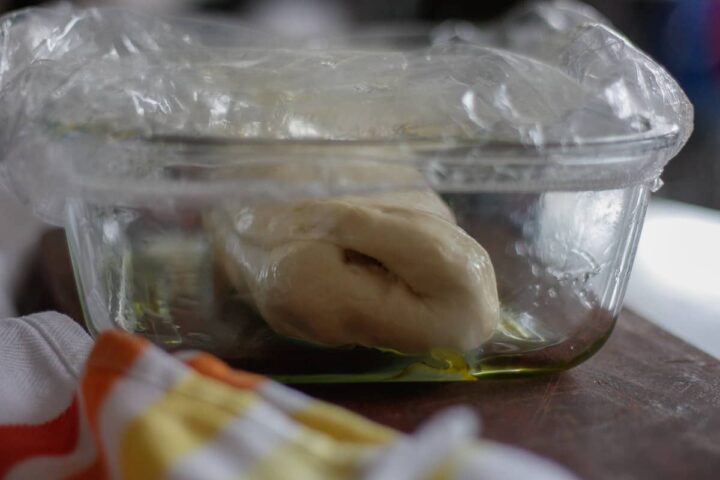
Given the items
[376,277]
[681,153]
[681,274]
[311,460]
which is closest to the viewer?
[311,460]

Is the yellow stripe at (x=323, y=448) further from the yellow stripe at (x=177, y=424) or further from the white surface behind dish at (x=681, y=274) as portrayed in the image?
the white surface behind dish at (x=681, y=274)

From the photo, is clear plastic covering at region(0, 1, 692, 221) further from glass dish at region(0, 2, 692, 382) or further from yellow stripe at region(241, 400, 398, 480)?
yellow stripe at region(241, 400, 398, 480)

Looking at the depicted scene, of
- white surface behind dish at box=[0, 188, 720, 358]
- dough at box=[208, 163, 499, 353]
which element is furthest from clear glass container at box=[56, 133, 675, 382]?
white surface behind dish at box=[0, 188, 720, 358]

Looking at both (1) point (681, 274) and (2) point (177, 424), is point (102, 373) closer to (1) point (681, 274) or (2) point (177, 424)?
(2) point (177, 424)

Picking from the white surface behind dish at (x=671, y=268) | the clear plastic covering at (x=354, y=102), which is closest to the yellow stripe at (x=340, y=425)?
the clear plastic covering at (x=354, y=102)

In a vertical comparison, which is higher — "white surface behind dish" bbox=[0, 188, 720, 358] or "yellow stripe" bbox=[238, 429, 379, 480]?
"yellow stripe" bbox=[238, 429, 379, 480]

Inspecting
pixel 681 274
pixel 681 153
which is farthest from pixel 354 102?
pixel 681 153
